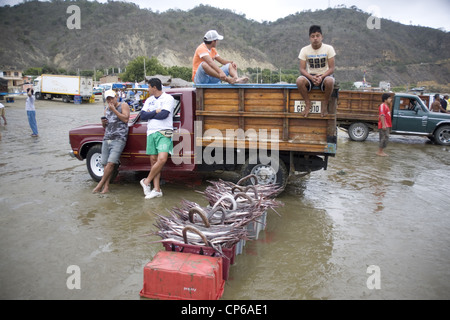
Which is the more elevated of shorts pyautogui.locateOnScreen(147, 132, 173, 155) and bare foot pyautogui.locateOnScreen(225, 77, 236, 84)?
bare foot pyautogui.locateOnScreen(225, 77, 236, 84)

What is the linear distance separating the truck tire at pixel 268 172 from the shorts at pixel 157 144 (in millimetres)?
1371

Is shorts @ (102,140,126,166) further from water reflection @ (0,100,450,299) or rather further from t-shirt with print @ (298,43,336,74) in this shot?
t-shirt with print @ (298,43,336,74)

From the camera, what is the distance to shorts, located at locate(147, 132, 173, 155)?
5.74 metres

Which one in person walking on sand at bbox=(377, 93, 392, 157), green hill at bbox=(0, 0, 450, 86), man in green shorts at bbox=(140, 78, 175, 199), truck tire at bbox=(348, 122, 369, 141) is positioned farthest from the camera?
green hill at bbox=(0, 0, 450, 86)

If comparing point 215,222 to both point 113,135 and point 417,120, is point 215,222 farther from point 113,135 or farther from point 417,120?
point 417,120

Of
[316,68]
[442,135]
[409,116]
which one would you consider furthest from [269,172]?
[442,135]

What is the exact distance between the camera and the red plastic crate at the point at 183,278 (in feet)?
9.25

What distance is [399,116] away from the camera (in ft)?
41.7

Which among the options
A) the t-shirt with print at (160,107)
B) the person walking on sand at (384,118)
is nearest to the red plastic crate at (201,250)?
the t-shirt with print at (160,107)

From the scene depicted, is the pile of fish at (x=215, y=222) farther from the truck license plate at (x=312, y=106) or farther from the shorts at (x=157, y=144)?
the truck license plate at (x=312, y=106)

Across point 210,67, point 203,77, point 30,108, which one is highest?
point 210,67

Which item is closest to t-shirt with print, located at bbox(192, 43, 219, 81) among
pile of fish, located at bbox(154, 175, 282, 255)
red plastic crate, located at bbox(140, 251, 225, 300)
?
pile of fish, located at bbox(154, 175, 282, 255)

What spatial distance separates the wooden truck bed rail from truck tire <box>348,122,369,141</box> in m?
8.06

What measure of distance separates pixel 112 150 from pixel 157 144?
911 millimetres
